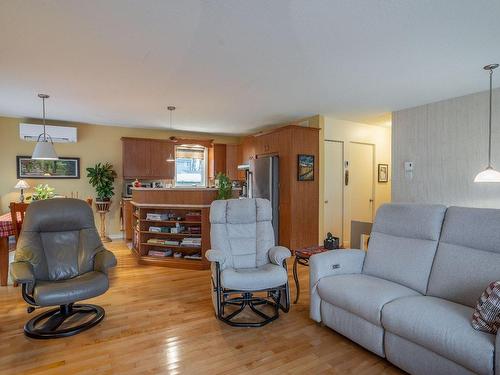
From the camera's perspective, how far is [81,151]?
19.7ft

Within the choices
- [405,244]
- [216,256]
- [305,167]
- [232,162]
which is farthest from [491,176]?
[232,162]

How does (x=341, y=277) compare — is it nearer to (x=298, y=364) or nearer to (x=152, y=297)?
(x=298, y=364)

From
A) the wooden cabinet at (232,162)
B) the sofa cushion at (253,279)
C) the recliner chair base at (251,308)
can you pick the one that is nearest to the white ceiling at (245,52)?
the sofa cushion at (253,279)

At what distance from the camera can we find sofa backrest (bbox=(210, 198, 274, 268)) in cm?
294

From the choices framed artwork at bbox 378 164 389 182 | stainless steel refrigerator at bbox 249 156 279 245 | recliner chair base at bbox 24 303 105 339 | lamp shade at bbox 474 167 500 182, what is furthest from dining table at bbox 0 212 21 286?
framed artwork at bbox 378 164 389 182

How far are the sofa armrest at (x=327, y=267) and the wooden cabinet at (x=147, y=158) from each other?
480cm

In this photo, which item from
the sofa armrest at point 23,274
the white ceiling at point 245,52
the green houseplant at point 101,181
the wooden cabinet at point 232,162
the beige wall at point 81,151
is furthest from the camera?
the wooden cabinet at point 232,162

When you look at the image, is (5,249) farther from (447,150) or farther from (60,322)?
(447,150)

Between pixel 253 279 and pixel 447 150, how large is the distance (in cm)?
363

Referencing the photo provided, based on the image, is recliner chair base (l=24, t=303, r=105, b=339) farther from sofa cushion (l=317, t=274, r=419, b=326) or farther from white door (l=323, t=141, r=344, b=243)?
white door (l=323, t=141, r=344, b=243)

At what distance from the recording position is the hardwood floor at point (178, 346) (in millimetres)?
1965

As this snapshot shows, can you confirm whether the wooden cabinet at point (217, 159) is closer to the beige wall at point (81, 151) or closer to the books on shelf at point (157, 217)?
the beige wall at point (81, 151)

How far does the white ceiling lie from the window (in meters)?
2.60

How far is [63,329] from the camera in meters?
2.43
